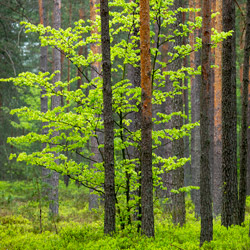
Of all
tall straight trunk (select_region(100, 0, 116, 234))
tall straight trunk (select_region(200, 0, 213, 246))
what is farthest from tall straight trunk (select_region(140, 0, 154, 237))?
tall straight trunk (select_region(200, 0, 213, 246))

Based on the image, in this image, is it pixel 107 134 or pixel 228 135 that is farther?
pixel 228 135

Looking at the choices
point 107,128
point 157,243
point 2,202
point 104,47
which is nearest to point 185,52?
point 104,47

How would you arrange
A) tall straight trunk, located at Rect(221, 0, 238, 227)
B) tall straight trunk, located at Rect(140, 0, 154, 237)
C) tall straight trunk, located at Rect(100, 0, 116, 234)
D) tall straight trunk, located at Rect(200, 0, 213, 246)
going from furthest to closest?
tall straight trunk, located at Rect(221, 0, 238, 227), tall straight trunk, located at Rect(100, 0, 116, 234), tall straight trunk, located at Rect(140, 0, 154, 237), tall straight trunk, located at Rect(200, 0, 213, 246)

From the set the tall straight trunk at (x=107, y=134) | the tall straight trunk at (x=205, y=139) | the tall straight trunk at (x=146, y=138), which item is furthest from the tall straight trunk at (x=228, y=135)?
the tall straight trunk at (x=107, y=134)

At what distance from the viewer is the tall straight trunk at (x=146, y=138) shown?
281 inches

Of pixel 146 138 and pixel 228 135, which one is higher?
pixel 146 138

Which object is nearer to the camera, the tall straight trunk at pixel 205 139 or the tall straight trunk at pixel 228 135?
the tall straight trunk at pixel 205 139

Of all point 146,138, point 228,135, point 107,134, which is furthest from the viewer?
point 228,135

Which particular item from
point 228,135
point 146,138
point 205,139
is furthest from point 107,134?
point 228,135

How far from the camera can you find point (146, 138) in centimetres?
721

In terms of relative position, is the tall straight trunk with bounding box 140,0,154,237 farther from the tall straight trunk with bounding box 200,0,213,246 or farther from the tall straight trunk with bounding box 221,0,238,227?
the tall straight trunk with bounding box 221,0,238,227

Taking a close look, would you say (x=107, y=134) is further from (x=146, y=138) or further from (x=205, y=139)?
(x=205, y=139)

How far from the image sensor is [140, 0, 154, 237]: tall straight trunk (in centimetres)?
712

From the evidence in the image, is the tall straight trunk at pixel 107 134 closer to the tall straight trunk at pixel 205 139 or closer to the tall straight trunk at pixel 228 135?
the tall straight trunk at pixel 205 139
